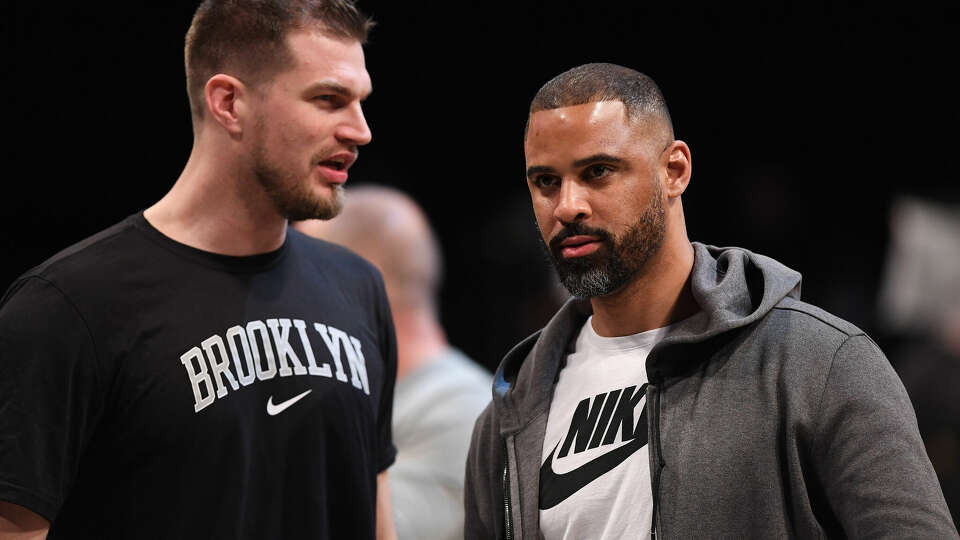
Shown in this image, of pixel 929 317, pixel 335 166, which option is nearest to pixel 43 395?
pixel 335 166

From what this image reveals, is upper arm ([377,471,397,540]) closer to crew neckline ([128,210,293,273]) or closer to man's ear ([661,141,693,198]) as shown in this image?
crew neckline ([128,210,293,273])

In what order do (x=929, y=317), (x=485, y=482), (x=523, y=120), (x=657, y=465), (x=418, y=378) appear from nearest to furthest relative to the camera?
(x=657, y=465) → (x=485, y=482) → (x=418, y=378) → (x=929, y=317) → (x=523, y=120)

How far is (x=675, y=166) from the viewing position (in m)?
2.07

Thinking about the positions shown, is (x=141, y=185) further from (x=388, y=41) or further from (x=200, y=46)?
(x=200, y=46)

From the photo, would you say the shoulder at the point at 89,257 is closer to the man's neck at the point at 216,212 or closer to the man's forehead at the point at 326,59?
the man's neck at the point at 216,212

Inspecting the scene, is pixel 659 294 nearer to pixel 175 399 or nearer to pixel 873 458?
Result: pixel 873 458

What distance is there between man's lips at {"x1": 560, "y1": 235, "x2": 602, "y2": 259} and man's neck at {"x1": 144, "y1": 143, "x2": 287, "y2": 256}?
24.4 inches

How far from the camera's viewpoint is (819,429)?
179 centimetres

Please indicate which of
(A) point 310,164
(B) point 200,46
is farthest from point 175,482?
(B) point 200,46

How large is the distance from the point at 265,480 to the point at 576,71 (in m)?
0.98

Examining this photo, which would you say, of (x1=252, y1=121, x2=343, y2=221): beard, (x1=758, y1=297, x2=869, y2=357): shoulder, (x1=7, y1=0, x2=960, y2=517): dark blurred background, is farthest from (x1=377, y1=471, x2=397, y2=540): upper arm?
(x1=7, y1=0, x2=960, y2=517): dark blurred background

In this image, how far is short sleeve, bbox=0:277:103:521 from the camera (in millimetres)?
1901

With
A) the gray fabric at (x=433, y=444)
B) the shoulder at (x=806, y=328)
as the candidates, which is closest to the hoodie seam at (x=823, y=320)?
the shoulder at (x=806, y=328)

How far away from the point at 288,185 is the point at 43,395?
618 mm
